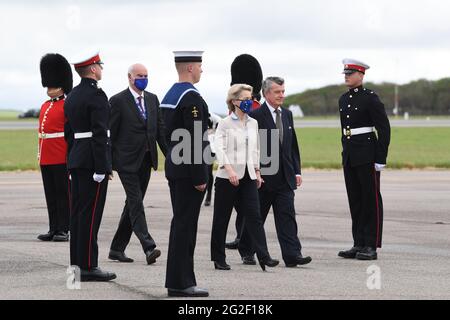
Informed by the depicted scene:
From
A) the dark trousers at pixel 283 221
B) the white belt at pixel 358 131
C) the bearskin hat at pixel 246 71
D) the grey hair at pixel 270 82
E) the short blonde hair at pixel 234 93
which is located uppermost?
the bearskin hat at pixel 246 71

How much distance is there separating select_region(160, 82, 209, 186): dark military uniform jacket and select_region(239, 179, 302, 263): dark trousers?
228 cm

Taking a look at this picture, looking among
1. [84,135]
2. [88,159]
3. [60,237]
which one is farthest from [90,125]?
[60,237]

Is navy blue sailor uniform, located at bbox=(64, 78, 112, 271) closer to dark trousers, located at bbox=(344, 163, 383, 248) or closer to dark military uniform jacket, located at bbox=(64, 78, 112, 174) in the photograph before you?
dark military uniform jacket, located at bbox=(64, 78, 112, 174)

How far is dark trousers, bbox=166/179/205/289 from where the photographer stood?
8750 millimetres

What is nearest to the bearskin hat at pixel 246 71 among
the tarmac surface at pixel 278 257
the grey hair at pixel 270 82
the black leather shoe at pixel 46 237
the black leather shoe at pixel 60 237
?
the grey hair at pixel 270 82

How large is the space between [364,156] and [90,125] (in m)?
3.41

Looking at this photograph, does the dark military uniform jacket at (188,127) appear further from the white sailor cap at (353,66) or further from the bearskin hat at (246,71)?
the bearskin hat at (246,71)

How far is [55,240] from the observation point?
13.0 m

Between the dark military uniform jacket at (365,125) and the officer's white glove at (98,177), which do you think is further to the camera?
the dark military uniform jacket at (365,125)

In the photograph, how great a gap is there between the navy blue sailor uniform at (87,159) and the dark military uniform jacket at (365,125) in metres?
3.22

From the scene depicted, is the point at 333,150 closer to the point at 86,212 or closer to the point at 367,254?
the point at 367,254

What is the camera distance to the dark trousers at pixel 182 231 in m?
8.75

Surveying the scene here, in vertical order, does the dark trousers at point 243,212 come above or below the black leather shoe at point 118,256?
above

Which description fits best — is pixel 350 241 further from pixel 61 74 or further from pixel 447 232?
pixel 61 74
